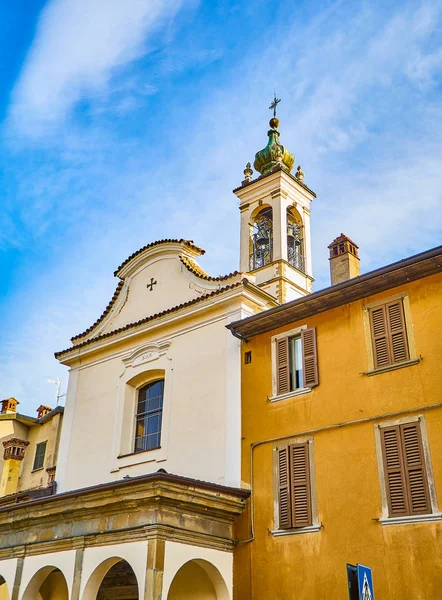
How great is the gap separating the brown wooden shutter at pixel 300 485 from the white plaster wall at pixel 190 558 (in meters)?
1.62

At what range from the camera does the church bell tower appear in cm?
→ 2806

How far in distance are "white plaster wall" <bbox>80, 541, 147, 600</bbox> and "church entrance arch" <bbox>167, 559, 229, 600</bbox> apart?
53.6 inches

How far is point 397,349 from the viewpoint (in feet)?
43.5

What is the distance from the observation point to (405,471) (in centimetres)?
1219

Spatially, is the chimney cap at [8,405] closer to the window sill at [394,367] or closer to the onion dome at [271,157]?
the onion dome at [271,157]

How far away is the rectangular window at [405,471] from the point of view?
1190cm

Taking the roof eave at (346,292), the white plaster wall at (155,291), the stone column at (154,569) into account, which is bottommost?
the stone column at (154,569)

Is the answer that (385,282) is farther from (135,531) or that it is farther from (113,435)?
(113,435)

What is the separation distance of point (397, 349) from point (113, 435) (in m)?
7.90

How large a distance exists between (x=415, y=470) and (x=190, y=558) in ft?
14.4

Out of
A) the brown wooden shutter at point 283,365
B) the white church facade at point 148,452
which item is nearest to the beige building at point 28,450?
the white church facade at point 148,452

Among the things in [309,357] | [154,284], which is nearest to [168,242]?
[154,284]

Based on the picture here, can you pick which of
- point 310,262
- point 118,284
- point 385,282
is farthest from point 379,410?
point 310,262

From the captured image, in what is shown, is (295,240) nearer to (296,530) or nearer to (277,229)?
(277,229)
